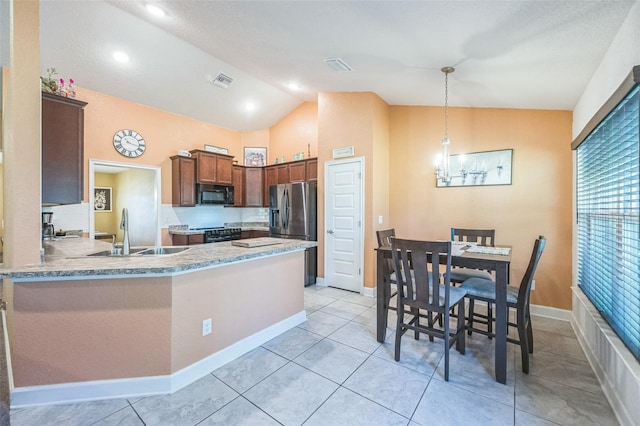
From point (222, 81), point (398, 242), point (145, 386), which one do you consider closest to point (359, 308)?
point (398, 242)

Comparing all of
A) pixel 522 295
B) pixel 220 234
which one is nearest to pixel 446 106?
pixel 522 295

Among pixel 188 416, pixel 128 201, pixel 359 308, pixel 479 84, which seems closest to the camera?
pixel 188 416

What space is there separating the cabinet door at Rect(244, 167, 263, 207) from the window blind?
17.3 ft

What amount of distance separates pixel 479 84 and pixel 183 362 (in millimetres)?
3924

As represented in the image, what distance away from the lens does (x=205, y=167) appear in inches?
209

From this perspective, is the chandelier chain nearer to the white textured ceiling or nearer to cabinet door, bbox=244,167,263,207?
the white textured ceiling

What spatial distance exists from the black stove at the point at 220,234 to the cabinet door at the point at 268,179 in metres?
0.90

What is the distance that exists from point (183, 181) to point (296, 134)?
8.15 feet

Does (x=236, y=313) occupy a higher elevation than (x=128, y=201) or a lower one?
lower

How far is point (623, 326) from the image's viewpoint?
1.77 m

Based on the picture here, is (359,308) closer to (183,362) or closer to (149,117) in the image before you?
(183,362)

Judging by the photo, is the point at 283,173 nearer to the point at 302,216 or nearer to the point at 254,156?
the point at 254,156

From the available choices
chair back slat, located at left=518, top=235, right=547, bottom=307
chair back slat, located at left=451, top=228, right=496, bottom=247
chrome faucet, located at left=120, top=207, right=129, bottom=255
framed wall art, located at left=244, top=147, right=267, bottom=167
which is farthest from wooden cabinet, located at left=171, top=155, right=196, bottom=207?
chair back slat, located at left=518, top=235, right=547, bottom=307

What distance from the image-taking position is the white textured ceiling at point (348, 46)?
196 centimetres
